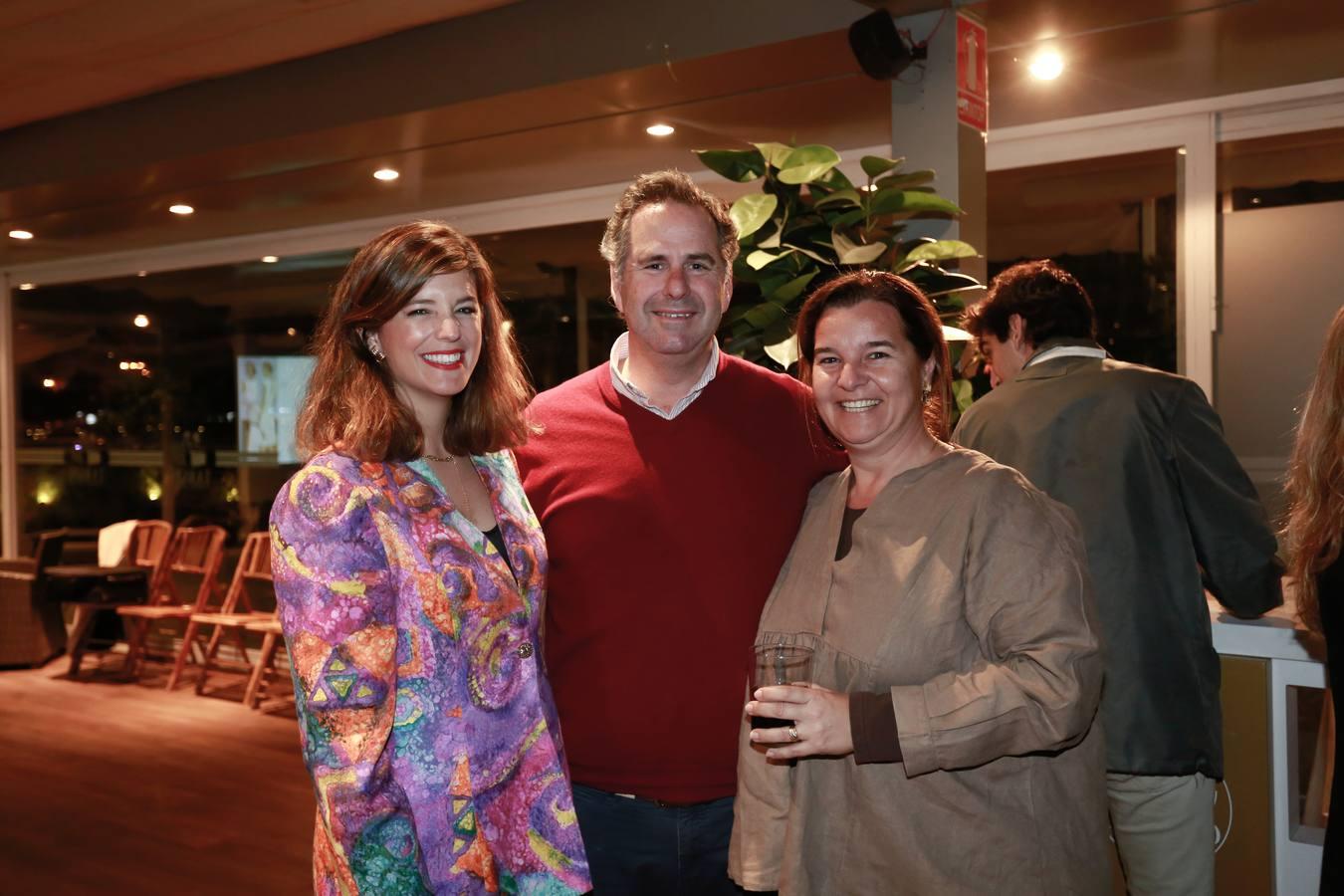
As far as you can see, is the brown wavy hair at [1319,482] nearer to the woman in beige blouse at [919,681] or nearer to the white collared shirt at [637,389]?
the woman in beige blouse at [919,681]

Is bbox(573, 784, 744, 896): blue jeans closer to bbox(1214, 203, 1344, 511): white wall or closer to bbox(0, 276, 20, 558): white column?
bbox(1214, 203, 1344, 511): white wall

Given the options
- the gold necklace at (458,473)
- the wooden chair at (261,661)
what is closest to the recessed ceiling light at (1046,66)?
the gold necklace at (458,473)

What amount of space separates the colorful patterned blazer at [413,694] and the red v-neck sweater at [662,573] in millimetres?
226

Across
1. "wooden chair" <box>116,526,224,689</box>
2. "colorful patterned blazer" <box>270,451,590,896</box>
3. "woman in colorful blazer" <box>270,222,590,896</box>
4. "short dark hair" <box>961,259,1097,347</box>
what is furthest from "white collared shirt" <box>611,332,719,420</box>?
"wooden chair" <box>116,526,224,689</box>

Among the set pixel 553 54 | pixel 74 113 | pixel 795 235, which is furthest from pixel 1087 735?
pixel 74 113

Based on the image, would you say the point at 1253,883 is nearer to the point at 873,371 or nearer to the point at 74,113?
the point at 873,371

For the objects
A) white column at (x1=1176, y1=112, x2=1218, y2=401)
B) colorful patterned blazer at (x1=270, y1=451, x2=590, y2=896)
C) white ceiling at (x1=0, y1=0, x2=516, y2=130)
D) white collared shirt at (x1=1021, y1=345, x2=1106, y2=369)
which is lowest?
colorful patterned blazer at (x1=270, y1=451, x2=590, y2=896)

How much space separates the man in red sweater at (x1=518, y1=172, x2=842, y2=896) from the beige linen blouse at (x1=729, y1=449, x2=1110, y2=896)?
343 mm

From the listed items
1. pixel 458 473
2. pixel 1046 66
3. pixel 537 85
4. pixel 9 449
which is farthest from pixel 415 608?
pixel 9 449

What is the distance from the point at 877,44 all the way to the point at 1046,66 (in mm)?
832

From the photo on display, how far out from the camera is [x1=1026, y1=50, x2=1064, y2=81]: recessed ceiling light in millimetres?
3891

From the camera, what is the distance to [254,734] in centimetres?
630

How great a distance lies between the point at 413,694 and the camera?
5.28 ft

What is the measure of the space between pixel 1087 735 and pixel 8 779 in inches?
219
